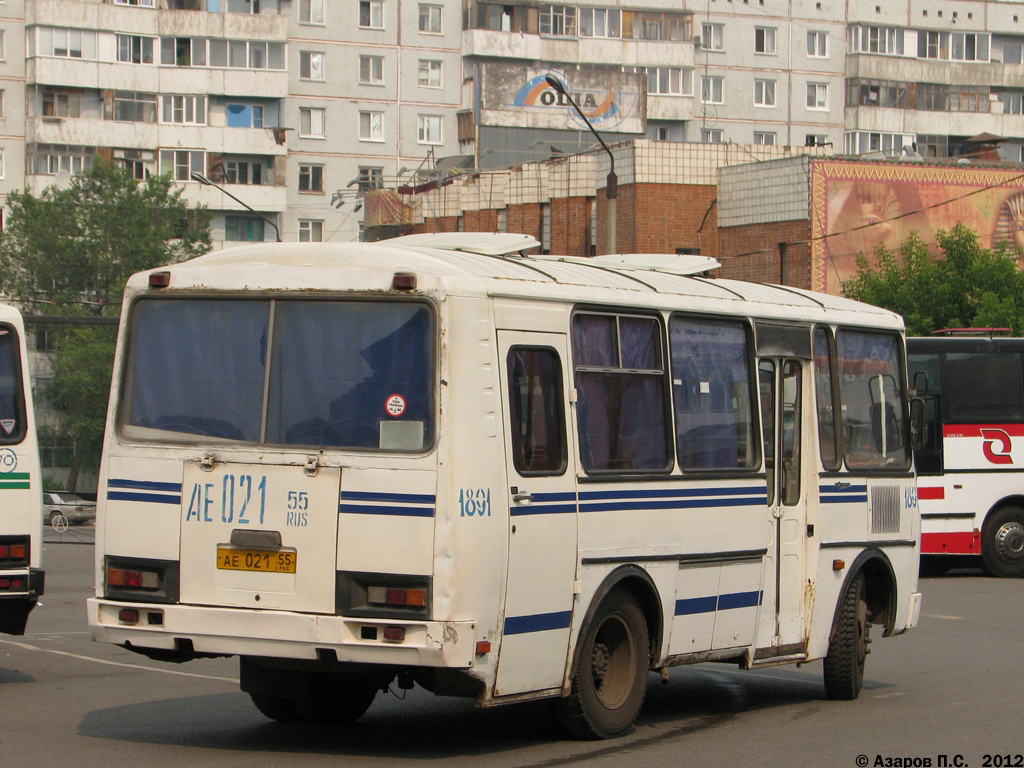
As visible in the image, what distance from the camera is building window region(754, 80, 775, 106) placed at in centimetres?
8369

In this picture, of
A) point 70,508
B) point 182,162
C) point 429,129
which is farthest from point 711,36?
point 70,508

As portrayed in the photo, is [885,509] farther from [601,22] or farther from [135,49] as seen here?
[601,22]

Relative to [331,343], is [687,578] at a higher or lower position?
lower

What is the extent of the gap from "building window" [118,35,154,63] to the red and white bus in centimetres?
5559

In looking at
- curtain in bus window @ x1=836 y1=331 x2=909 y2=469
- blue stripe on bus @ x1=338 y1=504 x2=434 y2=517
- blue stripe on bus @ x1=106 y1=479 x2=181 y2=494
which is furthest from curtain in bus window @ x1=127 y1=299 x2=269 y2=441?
curtain in bus window @ x1=836 y1=331 x2=909 y2=469

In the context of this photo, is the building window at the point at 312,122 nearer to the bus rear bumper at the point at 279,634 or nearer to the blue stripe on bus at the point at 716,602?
the blue stripe on bus at the point at 716,602

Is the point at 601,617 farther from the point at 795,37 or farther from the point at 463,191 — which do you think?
the point at 795,37

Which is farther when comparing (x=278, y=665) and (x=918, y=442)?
(x=918, y=442)

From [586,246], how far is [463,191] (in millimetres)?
9233

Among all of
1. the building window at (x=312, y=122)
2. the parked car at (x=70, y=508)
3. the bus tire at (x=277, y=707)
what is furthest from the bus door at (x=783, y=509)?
the building window at (x=312, y=122)

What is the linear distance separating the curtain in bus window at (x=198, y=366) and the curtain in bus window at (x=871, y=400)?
4912 mm

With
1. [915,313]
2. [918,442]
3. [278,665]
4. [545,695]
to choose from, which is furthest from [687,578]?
[915,313]

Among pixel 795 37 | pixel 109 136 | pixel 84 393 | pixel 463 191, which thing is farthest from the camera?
pixel 795 37

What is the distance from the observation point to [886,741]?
9570 millimetres
